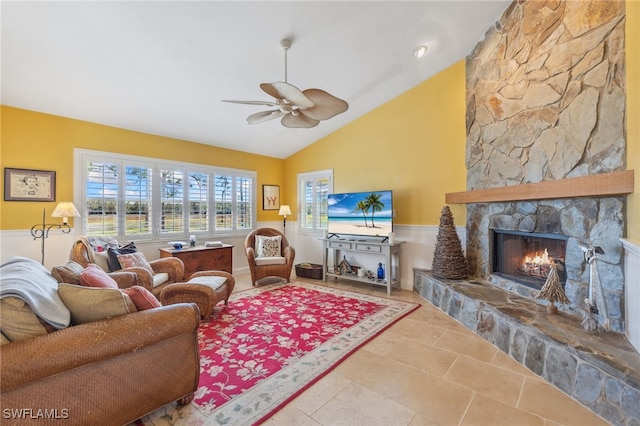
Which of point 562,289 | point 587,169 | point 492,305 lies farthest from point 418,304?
point 587,169

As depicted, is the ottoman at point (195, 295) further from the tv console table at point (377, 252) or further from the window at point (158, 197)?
the tv console table at point (377, 252)

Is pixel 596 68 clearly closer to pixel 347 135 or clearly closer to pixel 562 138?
pixel 562 138

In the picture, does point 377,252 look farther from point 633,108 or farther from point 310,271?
point 633,108

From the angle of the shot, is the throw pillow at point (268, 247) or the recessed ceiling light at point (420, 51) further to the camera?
the throw pillow at point (268, 247)

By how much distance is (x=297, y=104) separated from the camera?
256 centimetres

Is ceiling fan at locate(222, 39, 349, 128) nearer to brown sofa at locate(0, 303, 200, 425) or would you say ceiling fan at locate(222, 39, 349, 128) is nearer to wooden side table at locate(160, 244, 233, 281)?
brown sofa at locate(0, 303, 200, 425)

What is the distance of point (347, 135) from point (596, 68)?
3.57m

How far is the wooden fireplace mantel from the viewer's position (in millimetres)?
2090

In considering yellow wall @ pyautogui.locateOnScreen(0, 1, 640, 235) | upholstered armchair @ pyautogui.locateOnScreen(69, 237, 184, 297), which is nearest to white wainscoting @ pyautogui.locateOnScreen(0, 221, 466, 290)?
yellow wall @ pyautogui.locateOnScreen(0, 1, 640, 235)

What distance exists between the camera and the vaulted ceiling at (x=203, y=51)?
2514 mm

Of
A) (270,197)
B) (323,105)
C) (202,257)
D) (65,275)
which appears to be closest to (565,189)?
(323,105)

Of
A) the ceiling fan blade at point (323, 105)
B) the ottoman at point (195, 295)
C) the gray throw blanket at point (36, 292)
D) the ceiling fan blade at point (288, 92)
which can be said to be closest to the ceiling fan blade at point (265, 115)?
the ceiling fan blade at point (323, 105)

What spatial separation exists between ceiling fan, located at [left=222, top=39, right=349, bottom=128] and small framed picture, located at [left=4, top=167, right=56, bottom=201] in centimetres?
294

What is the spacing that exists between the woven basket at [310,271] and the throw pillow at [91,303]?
12.4 feet
